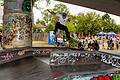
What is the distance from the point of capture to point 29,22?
1443 cm

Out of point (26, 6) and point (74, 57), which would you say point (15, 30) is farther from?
point (74, 57)

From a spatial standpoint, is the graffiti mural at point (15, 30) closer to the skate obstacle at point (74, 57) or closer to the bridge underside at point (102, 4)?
the skate obstacle at point (74, 57)

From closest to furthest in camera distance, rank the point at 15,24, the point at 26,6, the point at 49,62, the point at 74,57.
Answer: the point at 49,62 → the point at 74,57 → the point at 15,24 → the point at 26,6

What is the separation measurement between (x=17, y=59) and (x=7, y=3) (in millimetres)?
3779

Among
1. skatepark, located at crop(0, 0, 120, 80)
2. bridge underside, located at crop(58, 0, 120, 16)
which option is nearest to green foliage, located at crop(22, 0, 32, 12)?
skatepark, located at crop(0, 0, 120, 80)

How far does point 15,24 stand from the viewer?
13.5 metres

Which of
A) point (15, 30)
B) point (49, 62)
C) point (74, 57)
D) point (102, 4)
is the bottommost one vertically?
point (49, 62)

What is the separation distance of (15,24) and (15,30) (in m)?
0.32

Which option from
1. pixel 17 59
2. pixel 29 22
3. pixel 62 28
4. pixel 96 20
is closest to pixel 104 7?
pixel 62 28

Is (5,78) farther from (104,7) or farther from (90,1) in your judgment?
(104,7)

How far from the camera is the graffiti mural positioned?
13.5 metres

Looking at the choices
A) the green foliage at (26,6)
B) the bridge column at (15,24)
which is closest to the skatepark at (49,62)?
the bridge column at (15,24)

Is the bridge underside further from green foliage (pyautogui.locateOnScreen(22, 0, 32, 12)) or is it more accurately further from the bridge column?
the bridge column

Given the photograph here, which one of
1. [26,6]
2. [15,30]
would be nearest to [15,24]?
[15,30]
